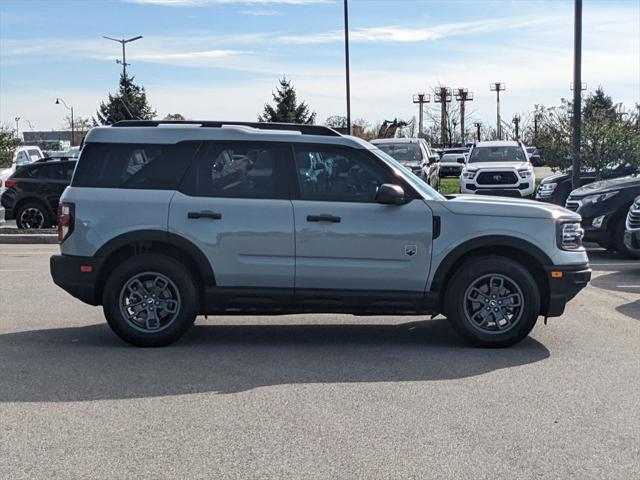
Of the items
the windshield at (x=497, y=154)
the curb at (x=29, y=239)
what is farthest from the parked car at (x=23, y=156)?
the windshield at (x=497, y=154)

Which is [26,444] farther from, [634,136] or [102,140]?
[634,136]

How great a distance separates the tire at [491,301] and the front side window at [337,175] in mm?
1069

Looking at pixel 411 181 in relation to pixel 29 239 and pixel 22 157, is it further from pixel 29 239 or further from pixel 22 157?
pixel 22 157

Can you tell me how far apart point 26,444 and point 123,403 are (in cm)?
92

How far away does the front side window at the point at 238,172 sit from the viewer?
7.44 meters

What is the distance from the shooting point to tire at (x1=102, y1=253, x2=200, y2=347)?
735cm

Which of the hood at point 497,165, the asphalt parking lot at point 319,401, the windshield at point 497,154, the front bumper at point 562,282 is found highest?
the windshield at point 497,154

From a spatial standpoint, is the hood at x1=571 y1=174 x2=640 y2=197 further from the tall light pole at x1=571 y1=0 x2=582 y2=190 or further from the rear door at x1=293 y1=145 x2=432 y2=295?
the rear door at x1=293 y1=145 x2=432 y2=295

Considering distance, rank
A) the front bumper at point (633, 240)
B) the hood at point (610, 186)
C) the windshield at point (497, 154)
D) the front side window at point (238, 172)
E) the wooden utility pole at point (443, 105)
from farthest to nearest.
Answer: the wooden utility pole at point (443, 105) < the windshield at point (497, 154) < the hood at point (610, 186) < the front bumper at point (633, 240) < the front side window at point (238, 172)

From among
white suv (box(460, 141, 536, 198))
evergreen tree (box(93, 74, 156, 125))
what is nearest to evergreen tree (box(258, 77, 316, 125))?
evergreen tree (box(93, 74, 156, 125))

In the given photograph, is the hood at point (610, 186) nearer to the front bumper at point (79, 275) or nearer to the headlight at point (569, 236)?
the headlight at point (569, 236)

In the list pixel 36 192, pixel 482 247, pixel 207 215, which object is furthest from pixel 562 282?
pixel 36 192

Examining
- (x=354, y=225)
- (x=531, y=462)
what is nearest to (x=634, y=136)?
(x=354, y=225)

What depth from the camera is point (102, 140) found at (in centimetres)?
751
